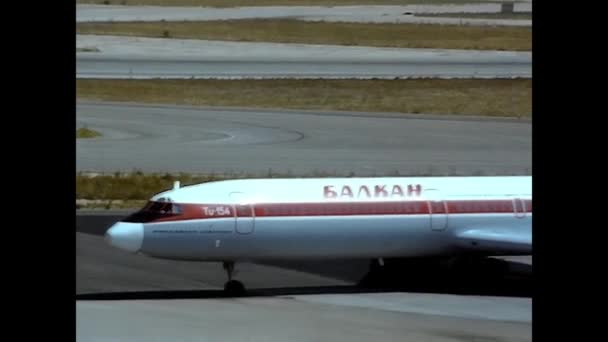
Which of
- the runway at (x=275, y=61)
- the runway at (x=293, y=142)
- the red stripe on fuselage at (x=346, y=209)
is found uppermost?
the runway at (x=275, y=61)

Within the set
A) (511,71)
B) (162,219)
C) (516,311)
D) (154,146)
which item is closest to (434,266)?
(516,311)

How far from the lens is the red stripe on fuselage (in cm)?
2567

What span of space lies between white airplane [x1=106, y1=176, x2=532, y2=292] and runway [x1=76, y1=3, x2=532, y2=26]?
81.8 meters

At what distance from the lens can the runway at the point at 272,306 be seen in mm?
18922

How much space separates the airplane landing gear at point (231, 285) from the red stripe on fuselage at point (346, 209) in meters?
1.31

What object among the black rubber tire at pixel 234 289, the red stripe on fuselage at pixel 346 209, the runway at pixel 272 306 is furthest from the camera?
the black rubber tire at pixel 234 289

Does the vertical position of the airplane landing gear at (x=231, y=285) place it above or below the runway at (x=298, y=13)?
below

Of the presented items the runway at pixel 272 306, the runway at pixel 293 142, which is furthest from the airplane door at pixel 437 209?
the runway at pixel 293 142

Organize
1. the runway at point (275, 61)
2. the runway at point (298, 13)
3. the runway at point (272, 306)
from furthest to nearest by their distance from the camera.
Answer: the runway at point (298, 13) < the runway at point (275, 61) < the runway at point (272, 306)

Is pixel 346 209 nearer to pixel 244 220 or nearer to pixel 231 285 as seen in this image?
pixel 244 220

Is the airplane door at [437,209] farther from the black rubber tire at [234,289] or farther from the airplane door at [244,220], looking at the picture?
the black rubber tire at [234,289]

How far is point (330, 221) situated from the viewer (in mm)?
26250
